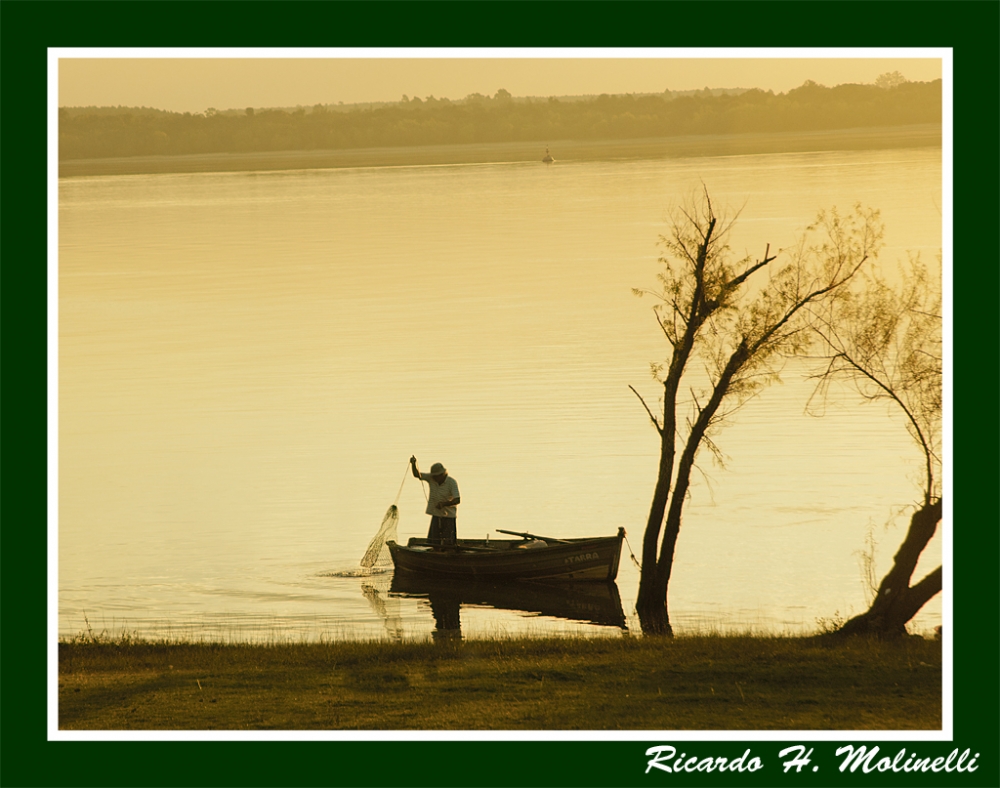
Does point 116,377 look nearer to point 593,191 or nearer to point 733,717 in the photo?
point 733,717

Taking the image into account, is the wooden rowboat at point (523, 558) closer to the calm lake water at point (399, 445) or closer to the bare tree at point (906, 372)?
the calm lake water at point (399, 445)

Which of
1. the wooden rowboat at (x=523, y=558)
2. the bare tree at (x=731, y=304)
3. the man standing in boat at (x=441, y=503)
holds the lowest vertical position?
the wooden rowboat at (x=523, y=558)

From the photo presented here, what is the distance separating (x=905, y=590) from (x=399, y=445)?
30.6 m

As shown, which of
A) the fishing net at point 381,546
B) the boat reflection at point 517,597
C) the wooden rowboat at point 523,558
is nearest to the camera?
the boat reflection at point 517,597

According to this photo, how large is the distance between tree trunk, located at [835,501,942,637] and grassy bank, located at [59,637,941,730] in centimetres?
94

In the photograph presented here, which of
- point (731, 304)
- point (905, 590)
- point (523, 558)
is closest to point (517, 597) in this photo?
point (523, 558)

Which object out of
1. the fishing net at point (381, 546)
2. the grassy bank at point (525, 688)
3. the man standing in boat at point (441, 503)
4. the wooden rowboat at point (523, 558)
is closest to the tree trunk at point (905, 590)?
the grassy bank at point (525, 688)

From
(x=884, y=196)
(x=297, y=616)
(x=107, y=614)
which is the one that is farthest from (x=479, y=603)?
(x=884, y=196)

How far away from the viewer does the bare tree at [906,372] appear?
76.1ft

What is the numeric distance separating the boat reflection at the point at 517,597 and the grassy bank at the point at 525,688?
10873mm

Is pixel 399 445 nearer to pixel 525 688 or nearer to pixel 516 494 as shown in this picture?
pixel 516 494

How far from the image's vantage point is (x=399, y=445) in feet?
170

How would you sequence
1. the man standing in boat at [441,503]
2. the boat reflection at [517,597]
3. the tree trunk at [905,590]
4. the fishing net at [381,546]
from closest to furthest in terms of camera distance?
1. the tree trunk at [905,590]
2. the boat reflection at [517,597]
3. the man standing in boat at [441,503]
4. the fishing net at [381,546]

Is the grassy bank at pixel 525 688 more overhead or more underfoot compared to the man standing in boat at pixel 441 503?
more underfoot
